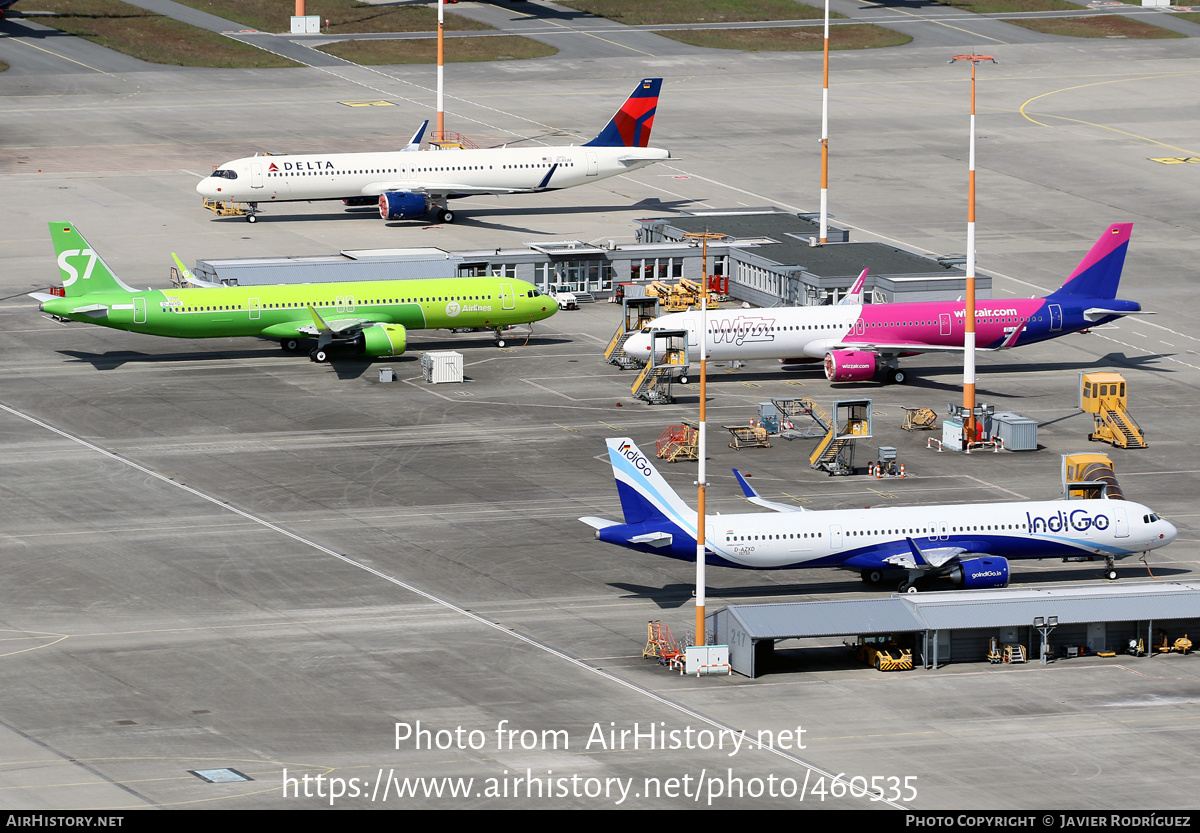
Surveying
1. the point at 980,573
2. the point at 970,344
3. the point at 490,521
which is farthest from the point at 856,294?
the point at 980,573

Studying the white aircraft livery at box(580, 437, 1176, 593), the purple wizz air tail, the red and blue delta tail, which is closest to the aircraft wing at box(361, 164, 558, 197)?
the red and blue delta tail

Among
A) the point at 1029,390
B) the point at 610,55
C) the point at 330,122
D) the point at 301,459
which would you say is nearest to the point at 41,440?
the point at 301,459

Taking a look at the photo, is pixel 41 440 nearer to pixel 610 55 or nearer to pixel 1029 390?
pixel 1029 390

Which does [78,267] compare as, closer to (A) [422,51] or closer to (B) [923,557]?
(B) [923,557]

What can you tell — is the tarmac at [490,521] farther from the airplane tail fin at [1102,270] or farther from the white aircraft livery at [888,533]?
the airplane tail fin at [1102,270]

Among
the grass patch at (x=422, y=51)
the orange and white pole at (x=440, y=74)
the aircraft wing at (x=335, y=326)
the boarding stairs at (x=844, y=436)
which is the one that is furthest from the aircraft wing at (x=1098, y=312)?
the grass patch at (x=422, y=51)

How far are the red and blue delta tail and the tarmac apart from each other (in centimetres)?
480

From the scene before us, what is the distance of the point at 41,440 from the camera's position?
94.6 meters

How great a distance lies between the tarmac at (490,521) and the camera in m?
59.5

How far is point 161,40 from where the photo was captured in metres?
194

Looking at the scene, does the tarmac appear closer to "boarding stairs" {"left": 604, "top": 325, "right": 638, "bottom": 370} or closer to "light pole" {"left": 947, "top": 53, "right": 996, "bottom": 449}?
"boarding stairs" {"left": 604, "top": 325, "right": 638, "bottom": 370}

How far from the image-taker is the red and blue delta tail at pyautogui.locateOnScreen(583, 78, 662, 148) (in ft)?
476

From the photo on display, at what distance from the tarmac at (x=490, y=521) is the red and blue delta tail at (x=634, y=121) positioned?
480 centimetres

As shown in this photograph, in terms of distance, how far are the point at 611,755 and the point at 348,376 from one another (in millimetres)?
50953
